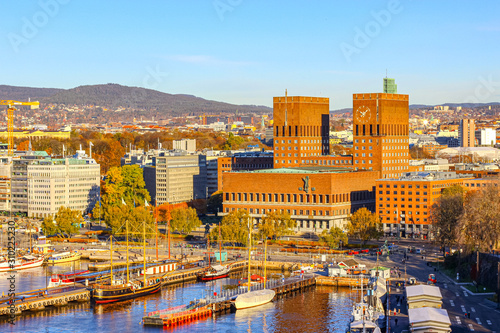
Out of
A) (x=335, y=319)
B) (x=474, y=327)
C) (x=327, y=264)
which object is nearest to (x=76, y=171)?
(x=327, y=264)

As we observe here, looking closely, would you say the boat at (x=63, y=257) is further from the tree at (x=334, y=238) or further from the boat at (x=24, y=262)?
the tree at (x=334, y=238)

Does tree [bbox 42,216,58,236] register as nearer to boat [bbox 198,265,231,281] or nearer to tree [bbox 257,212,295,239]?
tree [bbox 257,212,295,239]

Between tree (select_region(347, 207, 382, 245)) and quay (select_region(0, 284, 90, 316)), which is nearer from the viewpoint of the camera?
quay (select_region(0, 284, 90, 316))

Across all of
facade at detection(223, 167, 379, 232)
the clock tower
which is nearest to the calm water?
facade at detection(223, 167, 379, 232)

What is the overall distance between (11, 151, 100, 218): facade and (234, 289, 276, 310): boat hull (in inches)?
3217

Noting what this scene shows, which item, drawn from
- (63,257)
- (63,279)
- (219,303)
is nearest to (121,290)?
(63,279)

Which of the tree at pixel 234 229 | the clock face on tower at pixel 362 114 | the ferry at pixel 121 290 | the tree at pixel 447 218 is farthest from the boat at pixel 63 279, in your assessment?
the clock face on tower at pixel 362 114

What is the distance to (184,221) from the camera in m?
142

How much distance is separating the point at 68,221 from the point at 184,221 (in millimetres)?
19561

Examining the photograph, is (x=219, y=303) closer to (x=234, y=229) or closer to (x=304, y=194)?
(x=234, y=229)

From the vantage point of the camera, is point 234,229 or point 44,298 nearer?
A: point 44,298

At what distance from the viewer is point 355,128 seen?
521ft

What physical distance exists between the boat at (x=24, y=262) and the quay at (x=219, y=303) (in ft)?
111

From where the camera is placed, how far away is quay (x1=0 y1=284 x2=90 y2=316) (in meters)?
89.9
